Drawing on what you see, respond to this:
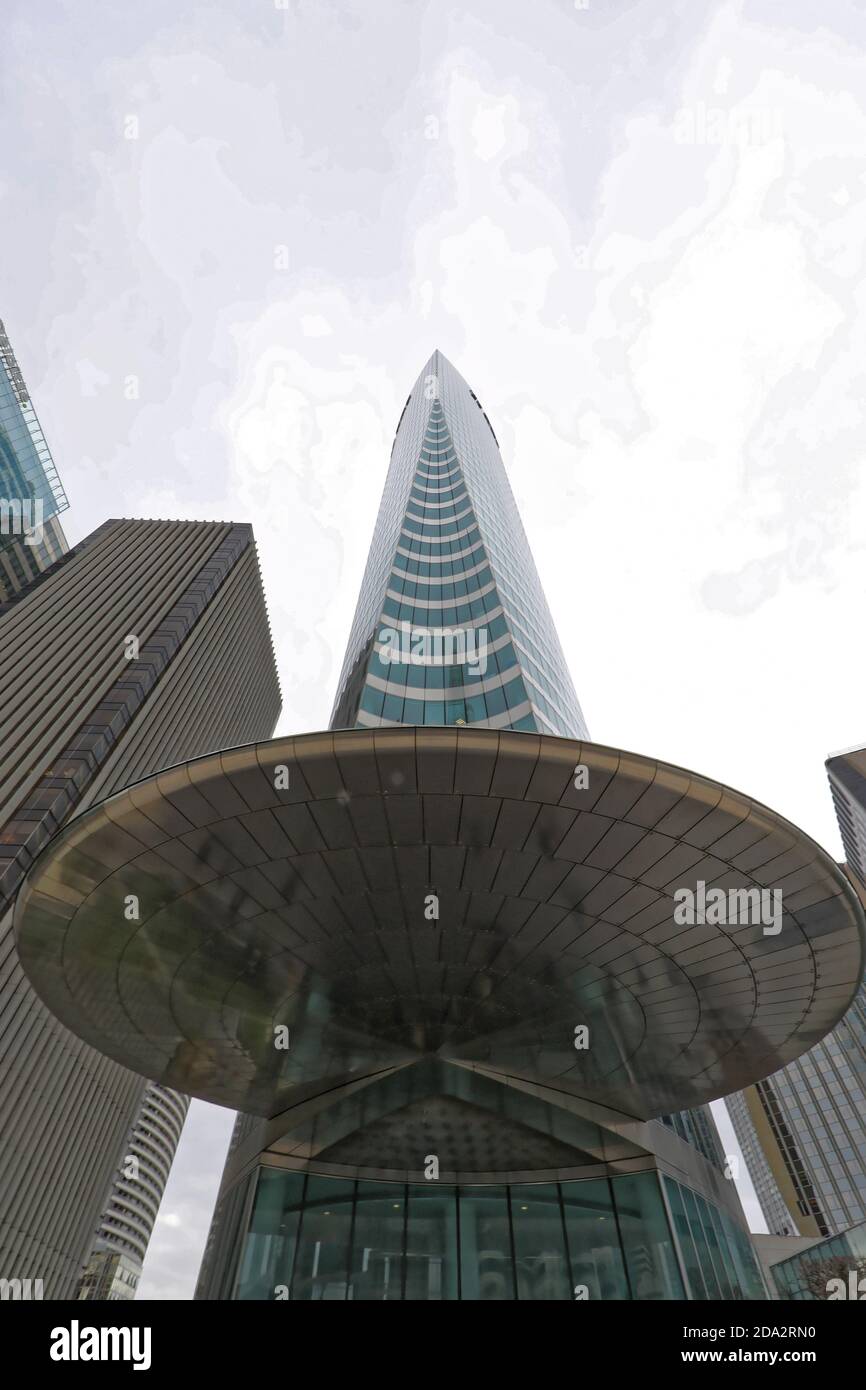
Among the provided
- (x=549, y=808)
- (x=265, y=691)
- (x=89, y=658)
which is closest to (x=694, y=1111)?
(x=549, y=808)

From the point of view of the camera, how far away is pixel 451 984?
572 inches

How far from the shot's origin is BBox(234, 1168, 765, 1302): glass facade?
13.8 metres

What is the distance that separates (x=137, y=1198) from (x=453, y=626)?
14093 centimetres

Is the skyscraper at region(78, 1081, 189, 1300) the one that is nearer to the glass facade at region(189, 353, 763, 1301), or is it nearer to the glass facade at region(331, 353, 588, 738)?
the glass facade at region(331, 353, 588, 738)

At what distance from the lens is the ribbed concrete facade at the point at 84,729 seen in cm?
4238

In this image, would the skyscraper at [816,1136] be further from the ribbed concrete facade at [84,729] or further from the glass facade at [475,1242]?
the glass facade at [475,1242]

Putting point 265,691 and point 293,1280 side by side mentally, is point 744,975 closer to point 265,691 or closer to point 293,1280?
point 293,1280

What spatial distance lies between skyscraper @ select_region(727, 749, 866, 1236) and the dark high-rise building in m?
87.9

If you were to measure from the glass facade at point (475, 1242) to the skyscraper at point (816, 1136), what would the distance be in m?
87.6

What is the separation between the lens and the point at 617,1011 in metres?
14.5

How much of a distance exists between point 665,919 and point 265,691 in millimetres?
86226

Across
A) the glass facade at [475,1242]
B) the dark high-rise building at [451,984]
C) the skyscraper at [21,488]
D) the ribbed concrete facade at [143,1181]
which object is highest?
the skyscraper at [21,488]

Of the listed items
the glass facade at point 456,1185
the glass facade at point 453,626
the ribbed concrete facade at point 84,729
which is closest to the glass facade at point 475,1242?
the glass facade at point 456,1185

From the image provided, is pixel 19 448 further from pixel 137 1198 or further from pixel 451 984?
pixel 137 1198
